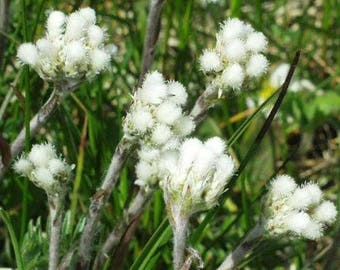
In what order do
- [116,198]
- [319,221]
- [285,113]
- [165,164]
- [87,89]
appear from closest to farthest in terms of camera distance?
[165,164] → [319,221] → [116,198] → [87,89] → [285,113]

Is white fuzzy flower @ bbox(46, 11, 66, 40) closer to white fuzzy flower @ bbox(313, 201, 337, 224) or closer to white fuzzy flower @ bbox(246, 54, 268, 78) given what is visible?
white fuzzy flower @ bbox(246, 54, 268, 78)

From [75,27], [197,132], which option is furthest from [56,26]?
[197,132]

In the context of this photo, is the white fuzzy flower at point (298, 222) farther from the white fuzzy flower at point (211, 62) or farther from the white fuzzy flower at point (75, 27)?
the white fuzzy flower at point (75, 27)

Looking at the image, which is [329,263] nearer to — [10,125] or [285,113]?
[10,125]

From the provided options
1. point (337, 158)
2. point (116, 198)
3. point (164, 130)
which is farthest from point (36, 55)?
point (337, 158)

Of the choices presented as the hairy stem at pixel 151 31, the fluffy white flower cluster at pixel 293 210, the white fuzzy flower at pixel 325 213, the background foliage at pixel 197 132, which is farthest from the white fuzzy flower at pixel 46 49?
the white fuzzy flower at pixel 325 213

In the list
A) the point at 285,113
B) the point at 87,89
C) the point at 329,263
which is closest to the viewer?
the point at 329,263

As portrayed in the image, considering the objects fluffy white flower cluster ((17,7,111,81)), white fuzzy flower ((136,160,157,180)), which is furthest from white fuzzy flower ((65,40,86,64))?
white fuzzy flower ((136,160,157,180))
